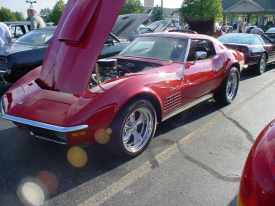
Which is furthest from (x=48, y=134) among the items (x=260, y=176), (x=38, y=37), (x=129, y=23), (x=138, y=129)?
(x=38, y=37)

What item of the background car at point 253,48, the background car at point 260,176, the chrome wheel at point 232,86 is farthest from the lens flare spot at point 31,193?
the background car at point 253,48

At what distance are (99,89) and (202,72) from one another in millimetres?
1916

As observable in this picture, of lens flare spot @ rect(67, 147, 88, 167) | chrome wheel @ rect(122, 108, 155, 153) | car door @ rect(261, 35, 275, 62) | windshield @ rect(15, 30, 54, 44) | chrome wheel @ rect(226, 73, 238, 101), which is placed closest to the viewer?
lens flare spot @ rect(67, 147, 88, 167)

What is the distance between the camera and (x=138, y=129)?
3.09 meters

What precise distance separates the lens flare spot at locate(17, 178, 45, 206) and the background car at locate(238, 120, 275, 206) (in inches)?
65.1

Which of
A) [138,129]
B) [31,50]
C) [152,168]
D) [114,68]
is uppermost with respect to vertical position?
[31,50]

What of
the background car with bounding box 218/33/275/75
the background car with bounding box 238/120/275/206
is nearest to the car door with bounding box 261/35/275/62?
the background car with bounding box 218/33/275/75

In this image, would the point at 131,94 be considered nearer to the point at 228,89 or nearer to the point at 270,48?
the point at 228,89

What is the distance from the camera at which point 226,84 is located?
4.51 meters

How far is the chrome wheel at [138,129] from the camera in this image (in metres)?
2.87

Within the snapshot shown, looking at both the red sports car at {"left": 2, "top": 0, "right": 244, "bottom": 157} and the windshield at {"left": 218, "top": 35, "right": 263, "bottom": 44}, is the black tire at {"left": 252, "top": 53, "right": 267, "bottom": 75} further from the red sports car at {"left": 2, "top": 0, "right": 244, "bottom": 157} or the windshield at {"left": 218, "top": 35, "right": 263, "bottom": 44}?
the red sports car at {"left": 2, "top": 0, "right": 244, "bottom": 157}

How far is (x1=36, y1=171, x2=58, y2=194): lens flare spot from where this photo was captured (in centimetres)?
228

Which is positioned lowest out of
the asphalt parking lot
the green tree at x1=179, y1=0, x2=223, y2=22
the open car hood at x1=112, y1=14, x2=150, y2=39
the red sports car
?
the asphalt parking lot

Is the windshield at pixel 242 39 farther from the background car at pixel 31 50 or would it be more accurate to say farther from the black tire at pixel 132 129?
the black tire at pixel 132 129
